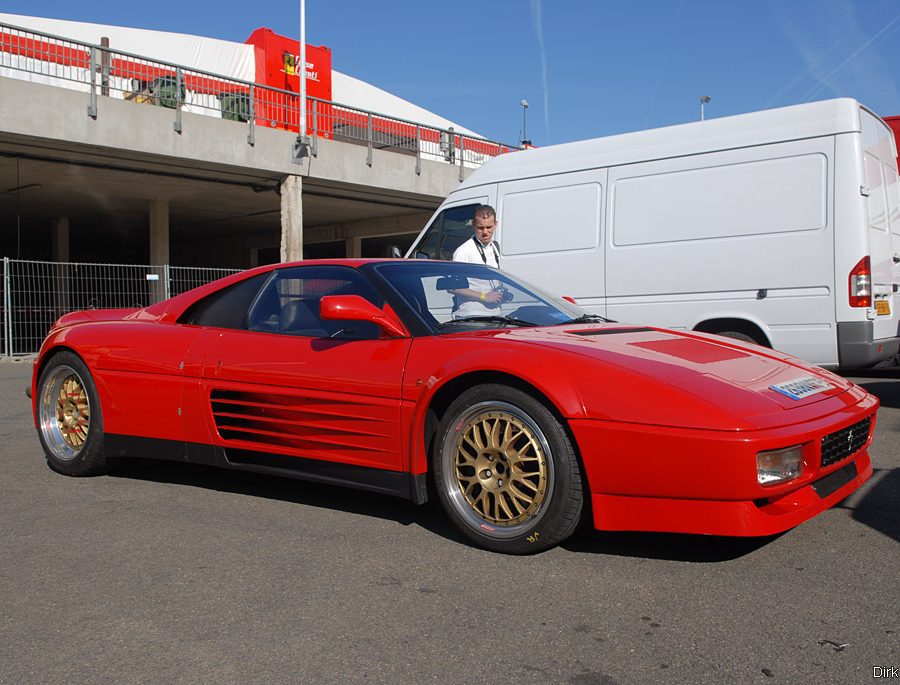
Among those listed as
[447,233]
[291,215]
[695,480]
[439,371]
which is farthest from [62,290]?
[695,480]

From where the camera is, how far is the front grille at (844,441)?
305cm

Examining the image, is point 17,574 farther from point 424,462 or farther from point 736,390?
point 736,390

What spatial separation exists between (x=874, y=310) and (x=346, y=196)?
18.4 m

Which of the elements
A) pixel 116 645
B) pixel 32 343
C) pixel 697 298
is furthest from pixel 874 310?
pixel 32 343

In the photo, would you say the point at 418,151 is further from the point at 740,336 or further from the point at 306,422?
the point at 306,422

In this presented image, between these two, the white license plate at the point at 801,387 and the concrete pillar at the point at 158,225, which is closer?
the white license plate at the point at 801,387

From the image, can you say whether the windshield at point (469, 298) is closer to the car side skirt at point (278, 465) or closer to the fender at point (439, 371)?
the fender at point (439, 371)

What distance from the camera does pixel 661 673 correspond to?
221 cm

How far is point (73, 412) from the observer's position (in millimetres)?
4695

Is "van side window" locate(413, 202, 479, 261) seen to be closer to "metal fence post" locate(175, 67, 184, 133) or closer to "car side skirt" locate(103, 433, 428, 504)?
"car side skirt" locate(103, 433, 428, 504)

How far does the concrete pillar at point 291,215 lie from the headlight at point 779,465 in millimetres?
17953

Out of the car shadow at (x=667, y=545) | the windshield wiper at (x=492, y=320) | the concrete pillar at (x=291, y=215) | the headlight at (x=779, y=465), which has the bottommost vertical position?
the car shadow at (x=667, y=545)

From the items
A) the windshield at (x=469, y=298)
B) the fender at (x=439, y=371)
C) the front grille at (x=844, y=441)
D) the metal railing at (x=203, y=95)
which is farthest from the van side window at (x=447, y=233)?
the metal railing at (x=203, y=95)

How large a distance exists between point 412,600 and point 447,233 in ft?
20.4
